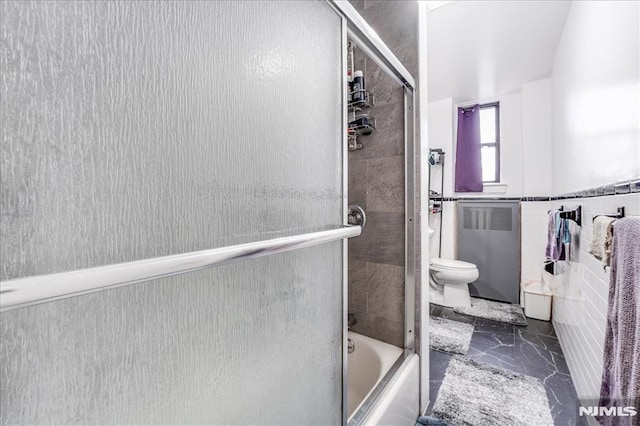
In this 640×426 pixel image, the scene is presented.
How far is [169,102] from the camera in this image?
41 cm

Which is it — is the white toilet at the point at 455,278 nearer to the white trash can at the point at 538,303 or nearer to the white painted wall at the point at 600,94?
the white trash can at the point at 538,303

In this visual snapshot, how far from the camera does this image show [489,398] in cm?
140

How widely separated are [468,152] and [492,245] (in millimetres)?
1096

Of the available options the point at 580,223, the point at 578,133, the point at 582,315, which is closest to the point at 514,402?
the point at 582,315

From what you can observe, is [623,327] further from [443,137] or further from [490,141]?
[490,141]

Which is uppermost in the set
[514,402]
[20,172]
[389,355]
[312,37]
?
[312,37]

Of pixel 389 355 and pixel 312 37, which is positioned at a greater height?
pixel 312 37

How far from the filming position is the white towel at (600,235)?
0.92 meters

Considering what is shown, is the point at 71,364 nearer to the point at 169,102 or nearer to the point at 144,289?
the point at 144,289

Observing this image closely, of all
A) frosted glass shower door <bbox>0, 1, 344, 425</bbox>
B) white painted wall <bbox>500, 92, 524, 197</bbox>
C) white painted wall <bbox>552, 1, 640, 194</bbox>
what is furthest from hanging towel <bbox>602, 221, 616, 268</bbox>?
white painted wall <bbox>500, 92, 524, 197</bbox>

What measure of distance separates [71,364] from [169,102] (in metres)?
0.37

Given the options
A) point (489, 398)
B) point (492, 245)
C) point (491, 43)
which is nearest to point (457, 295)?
point (492, 245)

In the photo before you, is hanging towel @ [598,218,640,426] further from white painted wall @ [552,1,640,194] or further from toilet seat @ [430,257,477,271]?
toilet seat @ [430,257,477,271]

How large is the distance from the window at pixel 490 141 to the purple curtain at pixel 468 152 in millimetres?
109
